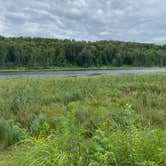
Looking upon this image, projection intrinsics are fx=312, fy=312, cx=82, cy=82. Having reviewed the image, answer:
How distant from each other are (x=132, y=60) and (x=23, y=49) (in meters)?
29.4

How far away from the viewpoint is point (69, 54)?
78625mm

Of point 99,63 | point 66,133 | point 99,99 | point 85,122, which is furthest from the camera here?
point 99,63

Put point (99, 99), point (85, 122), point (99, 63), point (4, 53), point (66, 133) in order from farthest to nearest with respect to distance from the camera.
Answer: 1. point (99, 63)
2. point (4, 53)
3. point (99, 99)
4. point (85, 122)
5. point (66, 133)

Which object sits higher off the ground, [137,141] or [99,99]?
[137,141]

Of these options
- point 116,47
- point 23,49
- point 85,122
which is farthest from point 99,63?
point 85,122

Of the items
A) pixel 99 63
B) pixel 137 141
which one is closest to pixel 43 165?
pixel 137 141

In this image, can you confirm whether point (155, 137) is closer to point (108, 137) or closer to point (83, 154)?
point (108, 137)

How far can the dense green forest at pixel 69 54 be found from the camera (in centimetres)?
7062

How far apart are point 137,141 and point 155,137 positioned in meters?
0.30

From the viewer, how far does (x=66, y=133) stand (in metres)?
3.73

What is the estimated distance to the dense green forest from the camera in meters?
70.6

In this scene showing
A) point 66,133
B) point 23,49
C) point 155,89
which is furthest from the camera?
point 23,49

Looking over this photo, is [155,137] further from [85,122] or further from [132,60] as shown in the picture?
[132,60]

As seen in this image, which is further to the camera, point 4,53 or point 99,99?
point 4,53
